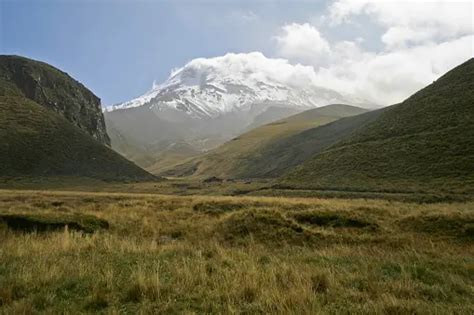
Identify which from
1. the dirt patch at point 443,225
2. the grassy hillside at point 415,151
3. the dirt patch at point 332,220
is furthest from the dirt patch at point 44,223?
the grassy hillside at point 415,151

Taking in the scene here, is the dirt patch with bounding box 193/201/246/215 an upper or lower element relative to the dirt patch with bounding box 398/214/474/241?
upper

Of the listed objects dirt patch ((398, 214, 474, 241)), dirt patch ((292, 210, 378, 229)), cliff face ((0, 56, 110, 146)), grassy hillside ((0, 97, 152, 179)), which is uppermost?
cliff face ((0, 56, 110, 146))

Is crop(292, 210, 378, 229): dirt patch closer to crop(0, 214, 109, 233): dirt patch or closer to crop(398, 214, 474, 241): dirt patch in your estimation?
crop(398, 214, 474, 241): dirt patch

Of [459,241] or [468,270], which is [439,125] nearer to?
[459,241]

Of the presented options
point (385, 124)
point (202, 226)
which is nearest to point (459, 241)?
point (202, 226)

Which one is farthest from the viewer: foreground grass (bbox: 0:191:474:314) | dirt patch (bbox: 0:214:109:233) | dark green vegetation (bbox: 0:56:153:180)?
dark green vegetation (bbox: 0:56:153:180)

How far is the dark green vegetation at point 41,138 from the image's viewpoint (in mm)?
96875

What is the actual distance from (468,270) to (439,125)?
204 ft

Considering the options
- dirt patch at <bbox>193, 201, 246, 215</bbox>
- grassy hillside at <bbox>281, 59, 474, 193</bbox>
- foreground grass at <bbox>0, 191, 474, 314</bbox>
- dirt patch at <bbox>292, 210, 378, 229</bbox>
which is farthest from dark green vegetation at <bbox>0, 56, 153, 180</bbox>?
foreground grass at <bbox>0, 191, 474, 314</bbox>

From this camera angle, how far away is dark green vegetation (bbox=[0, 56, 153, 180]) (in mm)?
96875

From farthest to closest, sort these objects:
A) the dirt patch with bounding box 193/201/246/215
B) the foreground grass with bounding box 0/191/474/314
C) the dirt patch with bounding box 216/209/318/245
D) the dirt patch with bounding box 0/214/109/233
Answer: the dirt patch with bounding box 193/201/246/215 < the dirt patch with bounding box 216/209/318/245 < the dirt patch with bounding box 0/214/109/233 < the foreground grass with bounding box 0/191/474/314

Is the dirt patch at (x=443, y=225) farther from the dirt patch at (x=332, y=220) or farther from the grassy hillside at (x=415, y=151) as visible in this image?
the grassy hillside at (x=415, y=151)

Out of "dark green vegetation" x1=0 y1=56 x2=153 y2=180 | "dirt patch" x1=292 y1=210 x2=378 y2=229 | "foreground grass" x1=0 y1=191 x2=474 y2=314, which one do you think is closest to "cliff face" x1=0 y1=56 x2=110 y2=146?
"dark green vegetation" x1=0 y1=56 x2=153 y2=180

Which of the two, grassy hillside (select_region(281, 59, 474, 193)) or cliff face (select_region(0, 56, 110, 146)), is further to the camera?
cliff face (select_region(0, 56, 110, 146))
